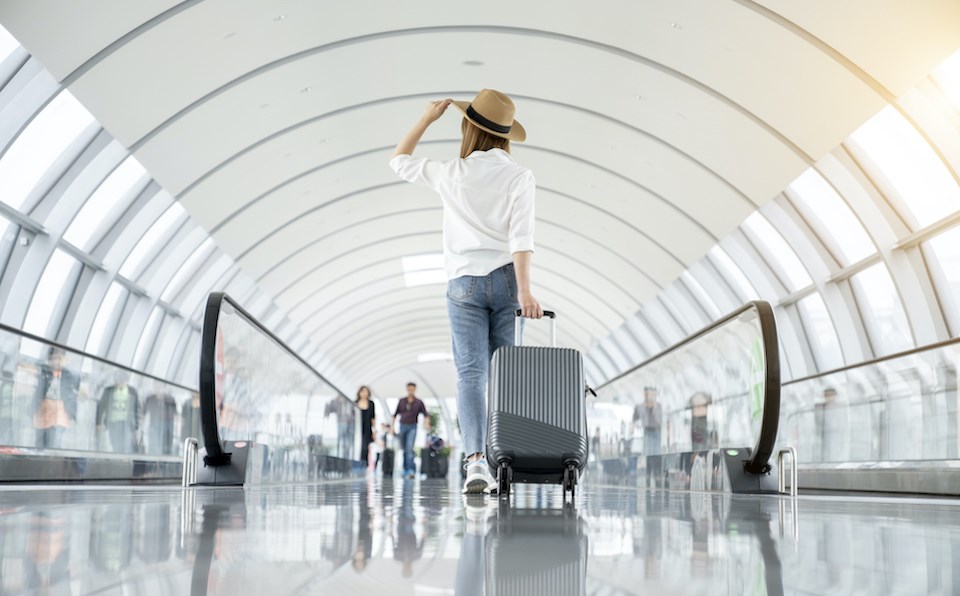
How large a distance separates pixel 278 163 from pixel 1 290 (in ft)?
19.8

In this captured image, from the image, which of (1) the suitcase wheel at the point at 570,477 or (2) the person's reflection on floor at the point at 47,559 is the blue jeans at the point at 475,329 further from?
(2) the person's reflection on floor at the point at 47,559

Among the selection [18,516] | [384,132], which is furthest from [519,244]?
[384,132]

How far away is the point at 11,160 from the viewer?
15.6 meters

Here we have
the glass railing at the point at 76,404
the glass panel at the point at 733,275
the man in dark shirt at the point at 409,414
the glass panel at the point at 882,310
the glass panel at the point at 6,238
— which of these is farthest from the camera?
the glass panel at the point at 733,275

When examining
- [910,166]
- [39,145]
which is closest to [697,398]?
[910,166]

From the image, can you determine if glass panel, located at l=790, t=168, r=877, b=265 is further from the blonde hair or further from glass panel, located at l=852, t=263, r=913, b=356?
the blonde hair

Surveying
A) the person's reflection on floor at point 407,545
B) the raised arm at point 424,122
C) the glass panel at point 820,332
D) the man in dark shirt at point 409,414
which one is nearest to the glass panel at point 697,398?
the raised arm at point 424,122

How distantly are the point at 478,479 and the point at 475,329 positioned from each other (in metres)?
0.85

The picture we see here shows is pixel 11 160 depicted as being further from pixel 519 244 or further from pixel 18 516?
pixel 18 516

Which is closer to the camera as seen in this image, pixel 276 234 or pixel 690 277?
pixel 276 234

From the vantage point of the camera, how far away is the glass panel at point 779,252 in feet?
74.9

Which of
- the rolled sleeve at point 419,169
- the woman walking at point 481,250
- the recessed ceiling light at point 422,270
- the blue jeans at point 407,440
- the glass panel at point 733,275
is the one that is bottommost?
the blue jeans at point 407,440

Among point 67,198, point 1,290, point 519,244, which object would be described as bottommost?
point 519,244

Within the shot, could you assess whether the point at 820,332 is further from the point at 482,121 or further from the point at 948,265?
the point at 482,121
